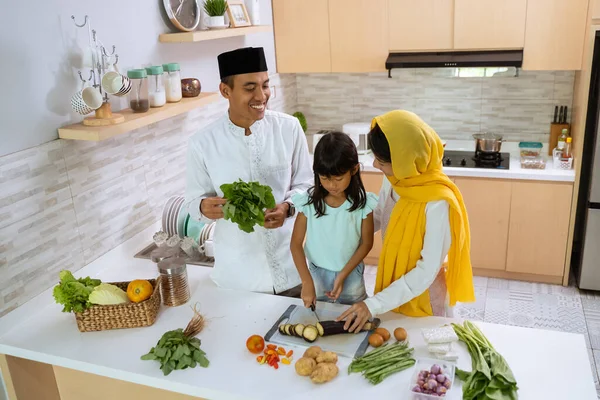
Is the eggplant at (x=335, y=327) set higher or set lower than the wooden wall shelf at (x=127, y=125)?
lower

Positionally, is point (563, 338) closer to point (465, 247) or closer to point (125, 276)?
point (465, 247)

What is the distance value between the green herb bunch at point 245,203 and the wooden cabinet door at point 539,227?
7.64 ft

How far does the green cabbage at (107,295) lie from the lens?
208 centimetres

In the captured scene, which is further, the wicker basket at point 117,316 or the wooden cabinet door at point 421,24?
the wooden cabinet door at point 421,24

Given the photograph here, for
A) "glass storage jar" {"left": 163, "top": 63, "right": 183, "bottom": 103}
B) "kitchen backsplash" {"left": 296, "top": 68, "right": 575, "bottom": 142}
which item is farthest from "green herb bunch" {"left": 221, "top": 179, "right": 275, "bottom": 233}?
"kitchen backsplash" {"left": 296, "top": 68, "right": 575, "bottom": 142}

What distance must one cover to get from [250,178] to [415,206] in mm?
720

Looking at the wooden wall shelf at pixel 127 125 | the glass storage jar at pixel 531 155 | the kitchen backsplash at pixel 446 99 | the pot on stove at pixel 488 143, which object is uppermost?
the wooden wall shelf at pixel 127 125

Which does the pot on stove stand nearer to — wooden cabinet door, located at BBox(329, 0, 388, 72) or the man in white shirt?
wooden cabinet door, located at BBox(329, 0, 388, 72)

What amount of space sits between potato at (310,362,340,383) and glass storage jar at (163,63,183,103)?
1.61m

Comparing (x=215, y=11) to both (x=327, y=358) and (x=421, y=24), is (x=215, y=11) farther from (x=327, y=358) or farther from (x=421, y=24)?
(x=327, y=358)

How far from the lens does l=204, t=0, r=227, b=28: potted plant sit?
122 inches

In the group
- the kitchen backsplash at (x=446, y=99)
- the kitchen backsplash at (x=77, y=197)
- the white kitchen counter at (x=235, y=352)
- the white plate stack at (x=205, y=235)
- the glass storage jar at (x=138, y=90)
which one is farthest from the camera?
the kitchen backsplash at (x=446, y=99)

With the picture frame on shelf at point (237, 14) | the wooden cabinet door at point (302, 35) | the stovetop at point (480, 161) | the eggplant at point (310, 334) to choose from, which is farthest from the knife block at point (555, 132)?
the eggplant at point (310, 334)

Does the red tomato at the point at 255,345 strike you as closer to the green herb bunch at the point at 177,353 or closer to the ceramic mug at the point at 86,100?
the green herb bunch at the point at 177,353
